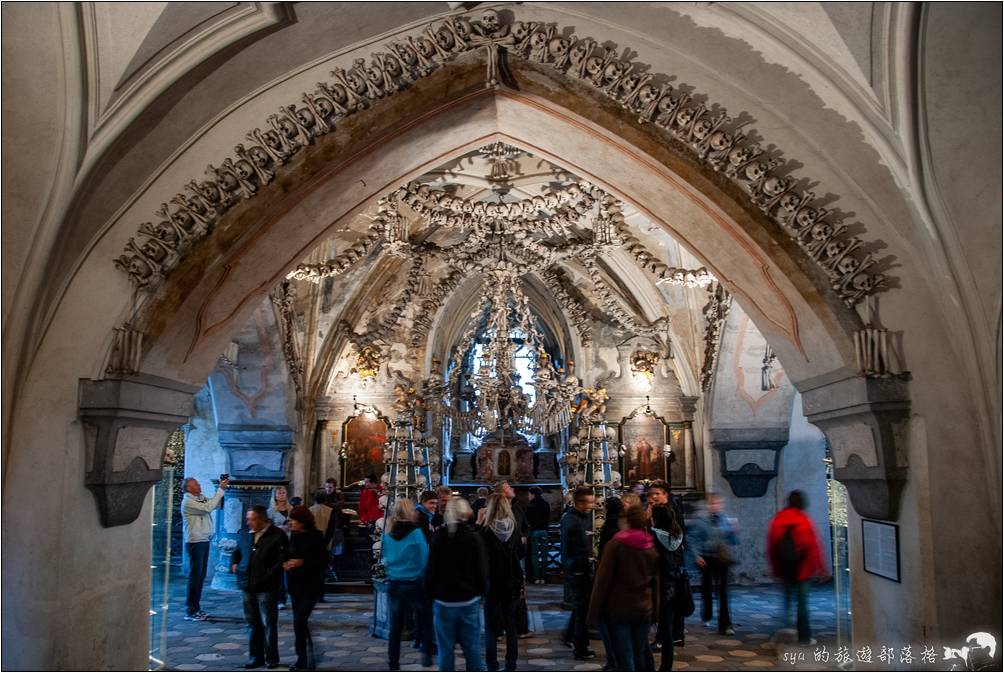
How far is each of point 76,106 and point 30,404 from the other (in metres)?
1.62

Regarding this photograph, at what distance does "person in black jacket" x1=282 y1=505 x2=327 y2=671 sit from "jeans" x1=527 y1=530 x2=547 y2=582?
507 cm

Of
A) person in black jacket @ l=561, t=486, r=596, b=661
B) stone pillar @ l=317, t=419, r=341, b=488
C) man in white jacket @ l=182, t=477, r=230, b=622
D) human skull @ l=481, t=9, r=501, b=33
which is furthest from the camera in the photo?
stone pillar @ l=317, t=419, r=341, b=488

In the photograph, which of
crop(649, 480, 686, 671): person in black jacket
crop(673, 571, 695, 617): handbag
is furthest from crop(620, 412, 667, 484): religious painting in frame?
crop(673, 571, 695, 617): handbag

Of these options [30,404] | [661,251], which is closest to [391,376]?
[661,251]

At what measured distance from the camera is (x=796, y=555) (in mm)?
5102

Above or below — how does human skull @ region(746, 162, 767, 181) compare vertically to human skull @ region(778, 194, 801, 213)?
above

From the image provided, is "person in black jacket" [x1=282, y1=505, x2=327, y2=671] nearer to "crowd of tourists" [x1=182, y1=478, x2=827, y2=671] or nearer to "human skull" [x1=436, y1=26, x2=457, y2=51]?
"crowd of tourists" [x1=182, y1=478, x2=827, y2=671]

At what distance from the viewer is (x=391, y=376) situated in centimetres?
1205

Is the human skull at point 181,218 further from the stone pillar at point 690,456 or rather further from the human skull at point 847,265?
the stone pillar at point 690,456

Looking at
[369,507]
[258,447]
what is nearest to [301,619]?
[369,507]

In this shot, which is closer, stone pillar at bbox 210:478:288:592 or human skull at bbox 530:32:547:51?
human skull at bbox 530:32:547:51

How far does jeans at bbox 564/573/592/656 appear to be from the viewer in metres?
5.70

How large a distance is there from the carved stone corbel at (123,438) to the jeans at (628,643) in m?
2.81

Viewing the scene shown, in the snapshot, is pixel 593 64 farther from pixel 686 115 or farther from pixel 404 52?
pixel 404 52
